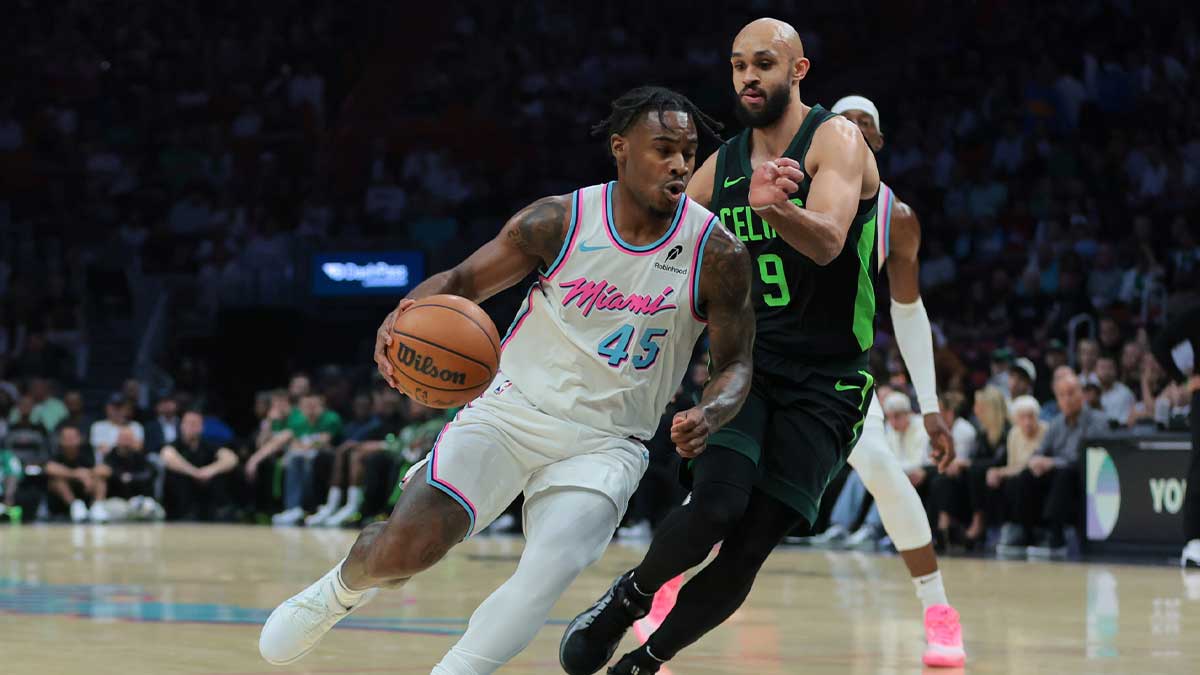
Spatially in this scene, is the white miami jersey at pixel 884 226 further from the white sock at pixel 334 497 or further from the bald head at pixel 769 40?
the white sock at pixel 334 497

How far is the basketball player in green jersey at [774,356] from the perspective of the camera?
4.59 meters

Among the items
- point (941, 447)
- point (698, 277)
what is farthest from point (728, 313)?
point (941, 447)

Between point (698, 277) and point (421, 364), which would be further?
point (698, 277)

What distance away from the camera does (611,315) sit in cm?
454

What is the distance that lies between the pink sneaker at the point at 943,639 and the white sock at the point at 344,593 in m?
2.27

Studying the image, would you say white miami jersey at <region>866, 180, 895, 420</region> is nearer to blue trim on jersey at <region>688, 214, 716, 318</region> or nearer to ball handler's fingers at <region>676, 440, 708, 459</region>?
blue trim on jersey at <region>688, 214, 716, 318</region>

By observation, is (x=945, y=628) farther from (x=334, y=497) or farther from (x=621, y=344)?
(x=334, y=497)

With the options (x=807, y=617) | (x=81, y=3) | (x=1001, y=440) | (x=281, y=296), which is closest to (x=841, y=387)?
(x=807, y=617)

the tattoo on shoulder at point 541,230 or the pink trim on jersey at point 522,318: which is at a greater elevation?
the tattoo on shoulder at point 541,230

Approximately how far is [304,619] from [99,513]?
1323 cm

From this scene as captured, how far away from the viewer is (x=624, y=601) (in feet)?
15.2

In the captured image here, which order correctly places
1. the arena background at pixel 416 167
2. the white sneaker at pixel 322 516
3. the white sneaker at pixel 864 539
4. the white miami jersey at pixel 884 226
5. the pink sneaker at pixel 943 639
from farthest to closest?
the white sneaker at pixel 322 516 < the arena background at pixel 416 167 < the white sneaker at pixel 864 539 < the white miami jersey at pixel 884 226 < the pink sneaker at pixel 943 639

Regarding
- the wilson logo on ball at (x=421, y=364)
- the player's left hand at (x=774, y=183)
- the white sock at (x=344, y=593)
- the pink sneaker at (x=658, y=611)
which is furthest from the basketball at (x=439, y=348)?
the pink sneaker at (x=658, y=611)

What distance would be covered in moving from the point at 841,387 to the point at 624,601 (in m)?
0.96
